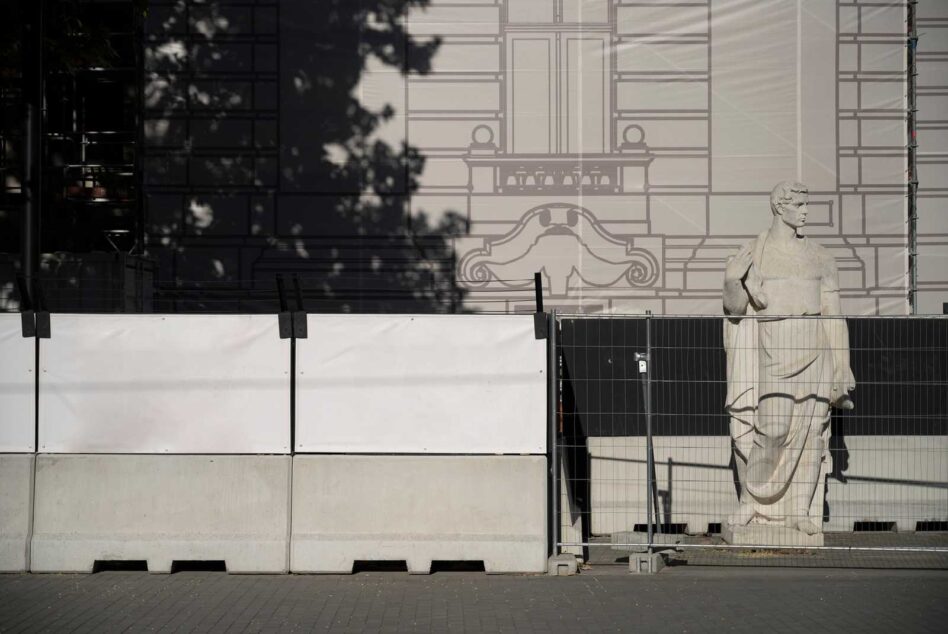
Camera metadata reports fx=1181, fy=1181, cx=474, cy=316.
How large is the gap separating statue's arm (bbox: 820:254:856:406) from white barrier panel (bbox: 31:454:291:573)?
4.76 meters

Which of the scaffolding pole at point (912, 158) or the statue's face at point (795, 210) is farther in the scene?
the scaffolding pole at point (912, 158)

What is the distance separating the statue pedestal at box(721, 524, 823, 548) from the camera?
10.1 metres

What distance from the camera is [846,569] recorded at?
31.3 feet

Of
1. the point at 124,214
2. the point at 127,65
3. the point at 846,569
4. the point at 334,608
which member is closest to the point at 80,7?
the point at 127,65

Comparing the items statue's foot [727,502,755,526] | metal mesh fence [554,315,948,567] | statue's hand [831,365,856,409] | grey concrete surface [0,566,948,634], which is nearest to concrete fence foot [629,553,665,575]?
grey concrete surface [0,566,948,634]

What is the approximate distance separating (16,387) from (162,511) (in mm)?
1603

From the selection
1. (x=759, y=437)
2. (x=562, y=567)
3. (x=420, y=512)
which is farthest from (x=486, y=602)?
(x=759, y=437)

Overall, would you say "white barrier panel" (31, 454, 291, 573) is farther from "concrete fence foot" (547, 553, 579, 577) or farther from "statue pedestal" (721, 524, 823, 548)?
"statue pedestal" (721, 524, 823, 548)

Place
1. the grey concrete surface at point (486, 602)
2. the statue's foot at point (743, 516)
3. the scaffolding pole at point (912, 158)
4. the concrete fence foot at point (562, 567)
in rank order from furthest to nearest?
1. the scaffolding pole at point (912, 158)
2. the statue's foot at point (743, 516)
3. the concrete fence foot at point (562, 567)
4. the grey concrete surface at point (486, 602)

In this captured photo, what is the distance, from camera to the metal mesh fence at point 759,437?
1021 centimetres

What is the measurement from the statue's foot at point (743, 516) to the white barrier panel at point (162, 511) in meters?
3.92

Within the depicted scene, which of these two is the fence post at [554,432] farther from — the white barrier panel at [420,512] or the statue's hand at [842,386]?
the statue's hand at [842,386]

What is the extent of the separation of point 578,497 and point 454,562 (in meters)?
1.42

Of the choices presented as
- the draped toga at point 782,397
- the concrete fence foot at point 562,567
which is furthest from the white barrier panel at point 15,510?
the draped toga at point 782,397
